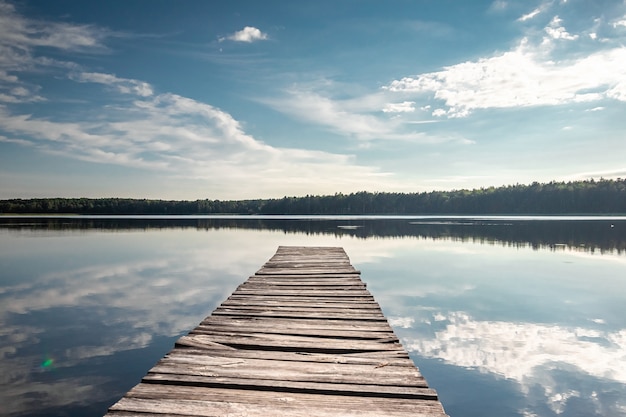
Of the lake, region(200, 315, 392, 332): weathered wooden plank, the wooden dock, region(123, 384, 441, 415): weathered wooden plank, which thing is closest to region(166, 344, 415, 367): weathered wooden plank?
the wooden dock

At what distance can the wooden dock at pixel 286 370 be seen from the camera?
2.99 meters

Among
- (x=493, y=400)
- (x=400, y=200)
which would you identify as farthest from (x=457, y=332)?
(x=400, y=200)

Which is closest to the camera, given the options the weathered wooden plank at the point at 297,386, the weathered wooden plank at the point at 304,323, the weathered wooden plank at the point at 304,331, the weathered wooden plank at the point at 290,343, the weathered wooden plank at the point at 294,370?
the weathered wooden plank at the point at 297,386

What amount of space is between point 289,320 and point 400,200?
123 meters

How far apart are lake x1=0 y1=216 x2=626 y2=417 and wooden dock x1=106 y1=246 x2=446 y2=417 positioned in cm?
206

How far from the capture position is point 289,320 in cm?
550

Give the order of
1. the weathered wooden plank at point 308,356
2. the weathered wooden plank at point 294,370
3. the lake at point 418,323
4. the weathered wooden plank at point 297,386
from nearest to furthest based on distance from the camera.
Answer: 1. the weathered wooden plank at point 297,386
2. the weathered wooden plank at point 294,370
3. the weathered wooden plank at point 308,356
4. the lake at point 418,323

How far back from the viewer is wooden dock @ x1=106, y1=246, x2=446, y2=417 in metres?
2.99

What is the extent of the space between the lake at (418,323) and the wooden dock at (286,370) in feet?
6.76

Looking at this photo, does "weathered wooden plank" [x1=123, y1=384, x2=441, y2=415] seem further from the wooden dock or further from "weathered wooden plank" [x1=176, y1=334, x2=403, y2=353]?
"weathered wooden plank" [x1=176, y1=334, x2=403, y2=353]

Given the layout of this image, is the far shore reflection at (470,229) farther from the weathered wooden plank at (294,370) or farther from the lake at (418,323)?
the weathered wooden plank at (294,370)

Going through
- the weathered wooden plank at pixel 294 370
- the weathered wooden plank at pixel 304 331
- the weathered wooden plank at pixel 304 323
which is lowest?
the weathered wooden plank at pixel 304 323

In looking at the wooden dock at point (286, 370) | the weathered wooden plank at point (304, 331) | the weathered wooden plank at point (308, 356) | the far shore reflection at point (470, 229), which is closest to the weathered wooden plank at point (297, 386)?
the wooden dock at point (286, 370)

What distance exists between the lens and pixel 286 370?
12.1 ft
